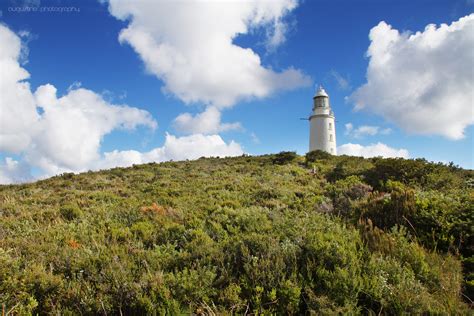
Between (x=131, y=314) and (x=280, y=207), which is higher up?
(x=280, y=207)

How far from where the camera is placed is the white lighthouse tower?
3694 cm

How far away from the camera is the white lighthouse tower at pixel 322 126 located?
3694 cm

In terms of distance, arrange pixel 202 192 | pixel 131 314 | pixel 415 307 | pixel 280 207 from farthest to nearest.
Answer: pixel 202 192 < pixel 280 207 < pixel 131 314 < pixel 415 307

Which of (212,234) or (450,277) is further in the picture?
(212,234)

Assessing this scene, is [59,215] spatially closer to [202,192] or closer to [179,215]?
[179,215]

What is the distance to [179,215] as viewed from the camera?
860cm

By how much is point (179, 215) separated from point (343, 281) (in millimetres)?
5424

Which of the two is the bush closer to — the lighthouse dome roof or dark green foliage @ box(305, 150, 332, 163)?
dark green foliage @ box(305, 150, 332, 163)

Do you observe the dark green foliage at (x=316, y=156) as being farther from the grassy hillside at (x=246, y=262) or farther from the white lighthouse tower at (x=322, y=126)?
the grassy hillside at (x=246, y=262)

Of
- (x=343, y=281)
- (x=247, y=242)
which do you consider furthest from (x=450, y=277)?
(x=247, y=242)

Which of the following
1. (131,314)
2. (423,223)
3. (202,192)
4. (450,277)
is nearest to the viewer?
(131,314)

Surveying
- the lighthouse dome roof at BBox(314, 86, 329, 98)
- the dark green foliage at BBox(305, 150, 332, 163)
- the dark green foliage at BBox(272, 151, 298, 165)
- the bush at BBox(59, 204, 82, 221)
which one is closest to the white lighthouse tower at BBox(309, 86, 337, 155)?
the lighthouse dome roof at BBox(314, 86, 329, 98)

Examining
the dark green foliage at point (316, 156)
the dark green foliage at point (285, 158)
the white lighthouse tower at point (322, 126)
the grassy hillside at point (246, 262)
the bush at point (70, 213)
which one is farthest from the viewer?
the white lighthouse tower at point (322, 126)

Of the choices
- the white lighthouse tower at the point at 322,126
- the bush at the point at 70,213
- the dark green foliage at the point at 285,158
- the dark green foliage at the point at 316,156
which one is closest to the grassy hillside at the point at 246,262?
the bush at the point at 70,213
